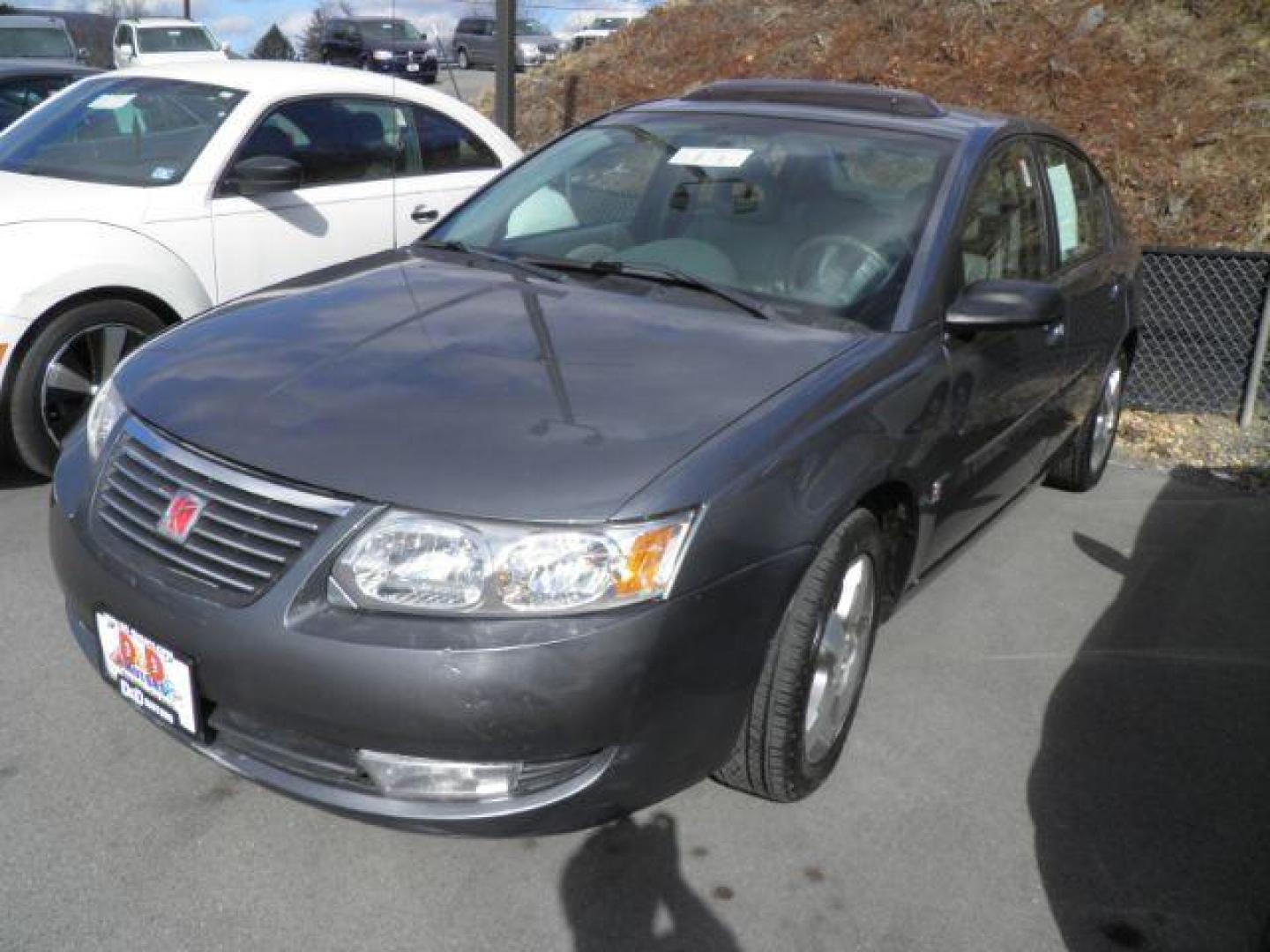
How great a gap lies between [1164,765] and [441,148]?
175 inches

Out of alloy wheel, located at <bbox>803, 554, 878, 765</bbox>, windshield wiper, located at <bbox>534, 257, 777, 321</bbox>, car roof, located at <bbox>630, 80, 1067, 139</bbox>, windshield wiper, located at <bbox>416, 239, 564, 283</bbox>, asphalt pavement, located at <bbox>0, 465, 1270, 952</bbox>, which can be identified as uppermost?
car roof, located at <bbox>630, 80, 1067, 139</bbox>

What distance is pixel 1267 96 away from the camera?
32.9 feet

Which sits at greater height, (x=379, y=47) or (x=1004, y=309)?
(x=1004, y=309)

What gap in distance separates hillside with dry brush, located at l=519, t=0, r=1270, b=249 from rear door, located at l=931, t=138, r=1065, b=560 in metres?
5.51

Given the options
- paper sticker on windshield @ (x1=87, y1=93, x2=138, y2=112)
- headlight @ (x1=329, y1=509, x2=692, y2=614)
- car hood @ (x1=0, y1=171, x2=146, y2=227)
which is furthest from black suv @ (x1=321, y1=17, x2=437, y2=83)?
headlight @ (x1=329, y1=509, x2=692, y2=614)

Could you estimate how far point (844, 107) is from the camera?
153 inches

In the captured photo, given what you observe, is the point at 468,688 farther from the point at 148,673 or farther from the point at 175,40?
the point at 175,40

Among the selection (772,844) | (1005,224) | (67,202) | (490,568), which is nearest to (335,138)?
(67,202)

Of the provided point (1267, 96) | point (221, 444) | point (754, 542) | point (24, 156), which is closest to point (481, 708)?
point (754, 542)

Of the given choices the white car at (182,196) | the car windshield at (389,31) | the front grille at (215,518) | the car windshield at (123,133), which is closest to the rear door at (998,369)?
the front grille at (215,518)

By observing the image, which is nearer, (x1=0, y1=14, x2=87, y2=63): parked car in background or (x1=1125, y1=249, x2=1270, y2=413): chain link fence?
(x1=1125, y1=249, x2=1270, y2=413): chain link fence

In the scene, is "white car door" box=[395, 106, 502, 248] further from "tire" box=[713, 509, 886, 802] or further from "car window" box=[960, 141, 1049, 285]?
"tire" box=[713, 509, 886, 802]

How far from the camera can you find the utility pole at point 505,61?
791 cm

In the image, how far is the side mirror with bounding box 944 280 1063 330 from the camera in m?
3.14
